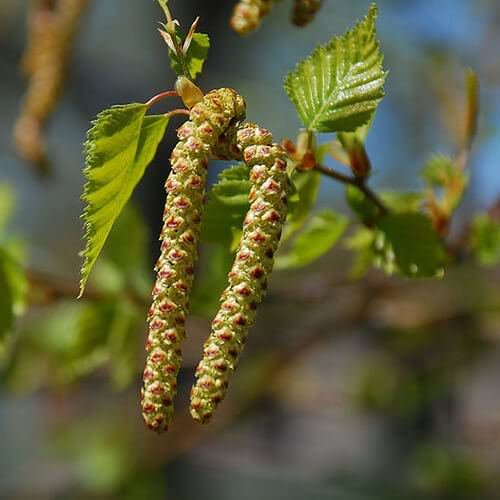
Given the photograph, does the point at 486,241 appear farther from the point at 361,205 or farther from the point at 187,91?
the point at 187,91

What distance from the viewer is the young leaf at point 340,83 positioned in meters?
0.55

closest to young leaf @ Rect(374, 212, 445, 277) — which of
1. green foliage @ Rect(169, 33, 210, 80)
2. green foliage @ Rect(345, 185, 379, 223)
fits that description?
green foliage @ Rect(345, 185, 379, 223)

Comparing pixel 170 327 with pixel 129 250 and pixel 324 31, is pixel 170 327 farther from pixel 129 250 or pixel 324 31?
pixel 324 31

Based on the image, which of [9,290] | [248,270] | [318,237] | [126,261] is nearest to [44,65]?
[126,261]

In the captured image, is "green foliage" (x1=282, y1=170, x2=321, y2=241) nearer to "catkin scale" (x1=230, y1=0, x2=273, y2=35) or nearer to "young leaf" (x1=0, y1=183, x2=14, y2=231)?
"catkin scale" (x1=230, y1=0, x2=273, y2=35)

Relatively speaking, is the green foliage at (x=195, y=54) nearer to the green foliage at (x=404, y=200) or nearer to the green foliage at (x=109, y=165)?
the green foliage at (x=109, y=165)

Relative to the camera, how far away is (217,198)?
24.6 inches

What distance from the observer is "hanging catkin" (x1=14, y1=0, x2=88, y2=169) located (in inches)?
46.2

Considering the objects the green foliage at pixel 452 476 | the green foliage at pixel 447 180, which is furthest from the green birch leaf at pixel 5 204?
the green foliage at pixel 452 476

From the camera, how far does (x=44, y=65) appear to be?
1.19m

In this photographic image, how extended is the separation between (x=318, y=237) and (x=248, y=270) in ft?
1.01

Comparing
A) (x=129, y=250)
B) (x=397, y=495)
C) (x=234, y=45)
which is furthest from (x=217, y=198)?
(x=234, y=45)

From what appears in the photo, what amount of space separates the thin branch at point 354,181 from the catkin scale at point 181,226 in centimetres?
14

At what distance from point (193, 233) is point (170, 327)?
0.06m
